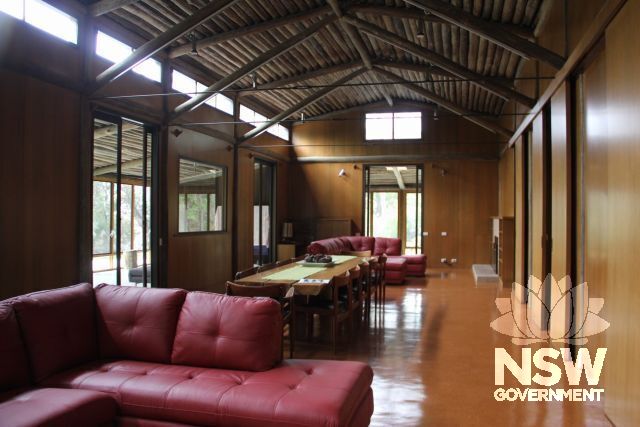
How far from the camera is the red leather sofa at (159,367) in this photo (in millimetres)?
2408

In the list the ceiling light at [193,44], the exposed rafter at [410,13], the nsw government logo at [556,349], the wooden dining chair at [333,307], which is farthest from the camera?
the ceiling light at [193,44]

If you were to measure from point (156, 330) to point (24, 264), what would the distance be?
108 inches

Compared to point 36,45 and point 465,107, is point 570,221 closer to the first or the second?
point 36,45

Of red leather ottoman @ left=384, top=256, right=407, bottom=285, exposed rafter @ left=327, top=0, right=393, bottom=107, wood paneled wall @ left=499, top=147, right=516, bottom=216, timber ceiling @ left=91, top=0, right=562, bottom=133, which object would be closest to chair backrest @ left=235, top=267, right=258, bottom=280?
timber ceiling @ left=91, top=0, right=562, bottom=133

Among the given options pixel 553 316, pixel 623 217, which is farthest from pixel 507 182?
pixel 623 217

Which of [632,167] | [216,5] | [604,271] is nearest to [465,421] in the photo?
[604,271]

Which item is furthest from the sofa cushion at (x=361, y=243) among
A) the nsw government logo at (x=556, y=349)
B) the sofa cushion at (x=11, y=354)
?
the sofa cushion at (x=11, y=354)

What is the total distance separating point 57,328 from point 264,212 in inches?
381

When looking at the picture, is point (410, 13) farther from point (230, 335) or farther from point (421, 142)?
point (421, 142)

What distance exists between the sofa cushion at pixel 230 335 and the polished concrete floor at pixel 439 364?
0.98 meters

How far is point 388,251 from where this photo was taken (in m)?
11.8

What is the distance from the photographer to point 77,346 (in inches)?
120

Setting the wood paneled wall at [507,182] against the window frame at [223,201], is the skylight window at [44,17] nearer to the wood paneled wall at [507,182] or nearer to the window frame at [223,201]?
the window frame at [223,201]

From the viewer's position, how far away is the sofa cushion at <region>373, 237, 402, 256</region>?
38.5ft
